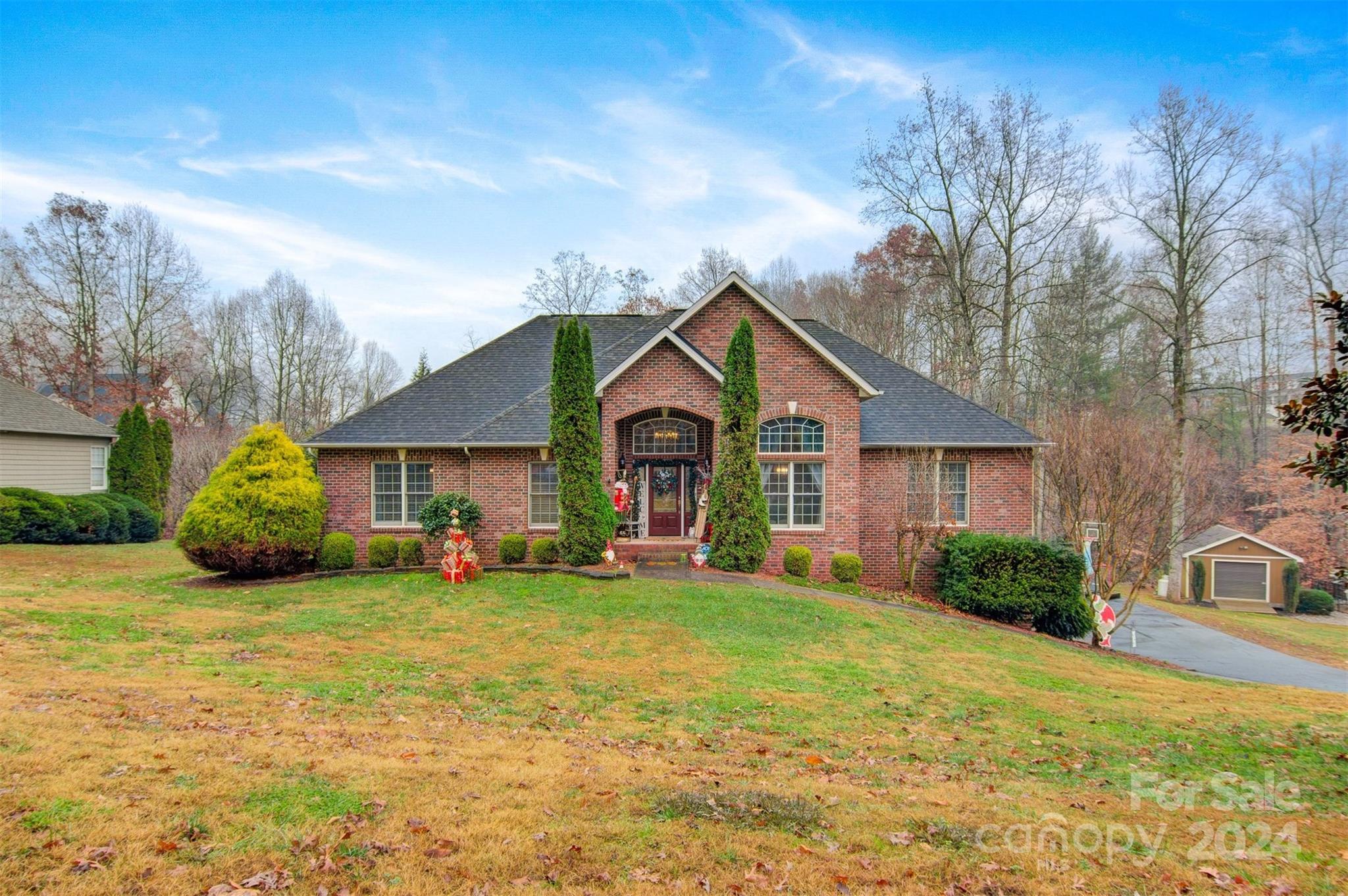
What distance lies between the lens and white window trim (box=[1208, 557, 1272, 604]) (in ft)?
91.7

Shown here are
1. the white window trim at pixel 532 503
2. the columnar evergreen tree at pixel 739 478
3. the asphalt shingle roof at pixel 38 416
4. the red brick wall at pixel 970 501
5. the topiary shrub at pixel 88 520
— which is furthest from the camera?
A: the asphalt shingle roof at pixel 38 416

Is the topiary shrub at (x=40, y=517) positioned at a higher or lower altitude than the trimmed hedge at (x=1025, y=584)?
higher

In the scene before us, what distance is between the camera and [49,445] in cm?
2264

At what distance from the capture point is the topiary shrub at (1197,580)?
29.1 m

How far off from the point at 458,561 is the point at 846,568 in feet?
30.5

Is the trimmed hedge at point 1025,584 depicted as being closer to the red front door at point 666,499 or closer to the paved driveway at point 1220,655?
the paved driveway at point 1220,655

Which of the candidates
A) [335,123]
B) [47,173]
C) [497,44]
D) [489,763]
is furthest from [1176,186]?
[47,173]

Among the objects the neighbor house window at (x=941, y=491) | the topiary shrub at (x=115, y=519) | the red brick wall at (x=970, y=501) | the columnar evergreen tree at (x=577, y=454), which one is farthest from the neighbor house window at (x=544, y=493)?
the topiary shrub at (x=115, y=519)

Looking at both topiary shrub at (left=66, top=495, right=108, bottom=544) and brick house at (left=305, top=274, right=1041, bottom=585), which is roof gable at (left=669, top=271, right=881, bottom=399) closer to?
brick house at (left=305, top=274, right=1041, bottom=585)

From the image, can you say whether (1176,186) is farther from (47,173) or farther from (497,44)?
(47,173)

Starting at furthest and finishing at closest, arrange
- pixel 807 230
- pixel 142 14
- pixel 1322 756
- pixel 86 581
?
1. pixel 807 230
2. pixel 86 581
3. pixel 142 14
4. pixel 1322 756

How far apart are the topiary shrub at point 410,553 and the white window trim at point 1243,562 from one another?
3221cm

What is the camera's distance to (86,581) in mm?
14195

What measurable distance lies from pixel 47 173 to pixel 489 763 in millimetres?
35972
